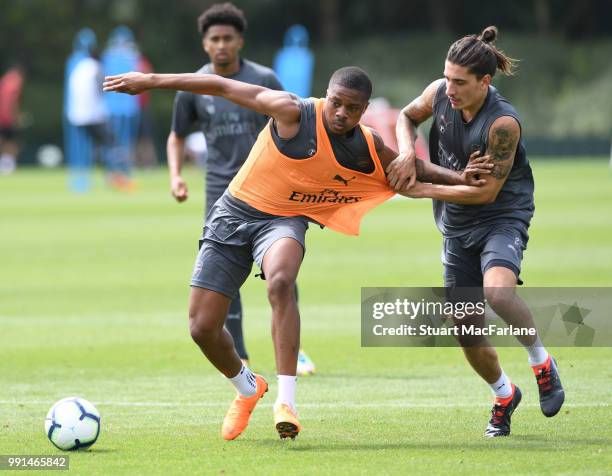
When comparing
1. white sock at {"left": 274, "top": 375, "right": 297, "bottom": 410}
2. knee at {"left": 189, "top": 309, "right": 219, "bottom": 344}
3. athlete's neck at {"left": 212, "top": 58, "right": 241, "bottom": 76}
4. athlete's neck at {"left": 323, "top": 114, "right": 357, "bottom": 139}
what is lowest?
white sock at {"left": 274, "top": 375, "right": 297, "bottom": 410}

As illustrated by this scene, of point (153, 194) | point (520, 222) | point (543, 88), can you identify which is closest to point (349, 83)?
point (520, 222)

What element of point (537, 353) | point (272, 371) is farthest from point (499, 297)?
point (272, 371)

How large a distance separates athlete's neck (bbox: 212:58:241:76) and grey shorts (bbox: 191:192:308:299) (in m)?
2.59

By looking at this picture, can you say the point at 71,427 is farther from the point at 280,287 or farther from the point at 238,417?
the point at 280,287

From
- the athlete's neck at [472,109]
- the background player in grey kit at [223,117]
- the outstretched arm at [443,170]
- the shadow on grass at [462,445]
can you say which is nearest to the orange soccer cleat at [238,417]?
the shadow on grass at [462,445]

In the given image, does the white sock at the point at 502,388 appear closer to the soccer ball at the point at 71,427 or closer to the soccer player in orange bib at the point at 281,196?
the soccer player in orange bib at the point at 281,196

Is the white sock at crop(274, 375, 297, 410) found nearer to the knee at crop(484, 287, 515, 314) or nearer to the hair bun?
the knee at crop(484, 287, 515, 314)

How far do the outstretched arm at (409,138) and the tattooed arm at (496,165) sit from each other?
0.68 feet

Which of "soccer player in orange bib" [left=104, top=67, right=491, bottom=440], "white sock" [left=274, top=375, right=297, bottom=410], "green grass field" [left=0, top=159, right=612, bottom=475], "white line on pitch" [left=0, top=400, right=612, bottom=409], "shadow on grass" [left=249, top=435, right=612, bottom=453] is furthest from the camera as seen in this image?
"white line on pitch" [left=0, top=400, right=612, bottom=409]

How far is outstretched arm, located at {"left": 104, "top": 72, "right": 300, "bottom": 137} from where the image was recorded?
24.5 feet

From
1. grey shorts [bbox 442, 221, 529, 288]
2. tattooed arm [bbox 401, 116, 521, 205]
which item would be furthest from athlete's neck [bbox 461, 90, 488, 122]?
grey shorts [bbox 442, 221, 529, 288]

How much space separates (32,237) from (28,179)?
17.6 metres

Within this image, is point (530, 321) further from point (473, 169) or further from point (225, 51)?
point (225, 51)

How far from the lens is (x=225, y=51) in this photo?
1020 centimetres
